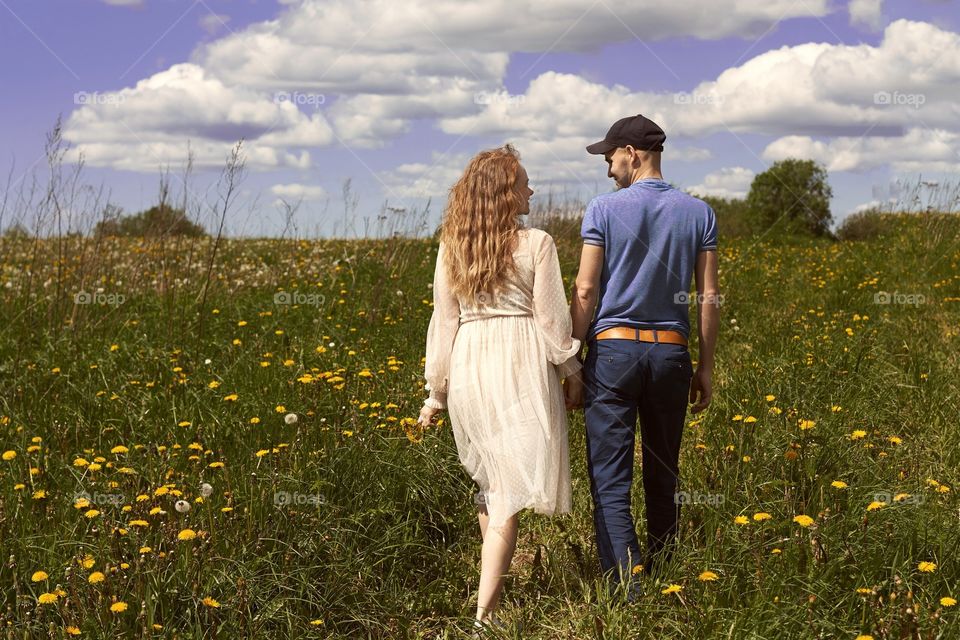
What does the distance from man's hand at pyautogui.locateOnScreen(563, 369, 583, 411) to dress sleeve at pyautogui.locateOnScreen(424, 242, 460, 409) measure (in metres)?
0.50

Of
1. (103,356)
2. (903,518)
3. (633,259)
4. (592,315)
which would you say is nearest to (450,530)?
(592,315)

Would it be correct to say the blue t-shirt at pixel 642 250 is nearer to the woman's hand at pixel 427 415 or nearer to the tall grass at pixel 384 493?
the woman's hand at pixel 427 415

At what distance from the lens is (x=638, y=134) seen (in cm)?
356

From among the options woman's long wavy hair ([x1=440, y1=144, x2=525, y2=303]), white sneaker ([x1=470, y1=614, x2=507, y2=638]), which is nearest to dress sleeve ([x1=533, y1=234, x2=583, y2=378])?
woman's long wavy hair ([x1=440, y1=144, x2=525, y2=303])

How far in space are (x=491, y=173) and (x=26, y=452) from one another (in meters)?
3.24

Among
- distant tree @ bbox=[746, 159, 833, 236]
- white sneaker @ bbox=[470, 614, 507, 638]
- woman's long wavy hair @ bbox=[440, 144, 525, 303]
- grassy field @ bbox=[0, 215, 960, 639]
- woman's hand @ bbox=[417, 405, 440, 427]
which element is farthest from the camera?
distant tree @ bbox=[746, 159, 833, 236]

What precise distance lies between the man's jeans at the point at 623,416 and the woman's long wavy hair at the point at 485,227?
1.69ft

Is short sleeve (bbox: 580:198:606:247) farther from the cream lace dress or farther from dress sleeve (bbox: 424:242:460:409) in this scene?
dress sleeve (bbox: 424:242:460:409)

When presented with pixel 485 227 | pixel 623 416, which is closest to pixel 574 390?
pixel 623 416

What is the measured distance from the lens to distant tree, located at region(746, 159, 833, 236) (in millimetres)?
19214

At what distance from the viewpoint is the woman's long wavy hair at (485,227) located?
349 cm

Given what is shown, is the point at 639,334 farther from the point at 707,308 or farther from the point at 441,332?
the point at 441,332

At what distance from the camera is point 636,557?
3.59 metres

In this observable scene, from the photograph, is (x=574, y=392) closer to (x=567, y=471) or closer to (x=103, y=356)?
(x=567, y=471)
